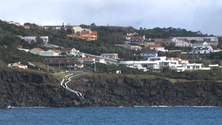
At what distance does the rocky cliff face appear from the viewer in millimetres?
62500

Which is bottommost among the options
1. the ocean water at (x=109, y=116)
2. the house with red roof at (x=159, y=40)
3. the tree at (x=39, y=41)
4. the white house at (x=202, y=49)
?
the ocean water at (x=109, y=116)

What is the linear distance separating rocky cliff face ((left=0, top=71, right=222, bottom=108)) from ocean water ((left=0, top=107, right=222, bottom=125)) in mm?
3093

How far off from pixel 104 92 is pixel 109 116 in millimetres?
13251

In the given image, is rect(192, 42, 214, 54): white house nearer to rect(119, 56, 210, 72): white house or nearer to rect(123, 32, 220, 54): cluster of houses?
rect(123, 32, 220, 54): cluster of houses

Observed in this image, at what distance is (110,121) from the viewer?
4916cm

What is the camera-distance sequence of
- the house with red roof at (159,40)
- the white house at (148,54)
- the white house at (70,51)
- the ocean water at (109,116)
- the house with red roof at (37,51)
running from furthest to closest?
the house with red roof at (159,40) → the white house at (148,54) → the white house at (70,51) → the house with red roof at (37,51) → the ocean water at (109,116)

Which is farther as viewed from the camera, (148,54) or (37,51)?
(148,54)

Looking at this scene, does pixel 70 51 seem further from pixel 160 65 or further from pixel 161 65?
pixel 161 65

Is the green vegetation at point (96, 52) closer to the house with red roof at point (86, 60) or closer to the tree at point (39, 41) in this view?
the tree at point (39, 41)

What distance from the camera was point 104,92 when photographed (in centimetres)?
6600

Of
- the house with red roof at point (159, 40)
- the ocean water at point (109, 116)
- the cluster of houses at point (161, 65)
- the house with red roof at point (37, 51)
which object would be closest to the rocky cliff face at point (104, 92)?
the ocean water at point (109, 116)

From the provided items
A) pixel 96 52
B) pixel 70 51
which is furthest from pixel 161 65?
pixel 70 51

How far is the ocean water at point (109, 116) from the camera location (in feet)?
158

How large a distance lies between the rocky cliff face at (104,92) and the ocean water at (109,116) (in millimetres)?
3093
